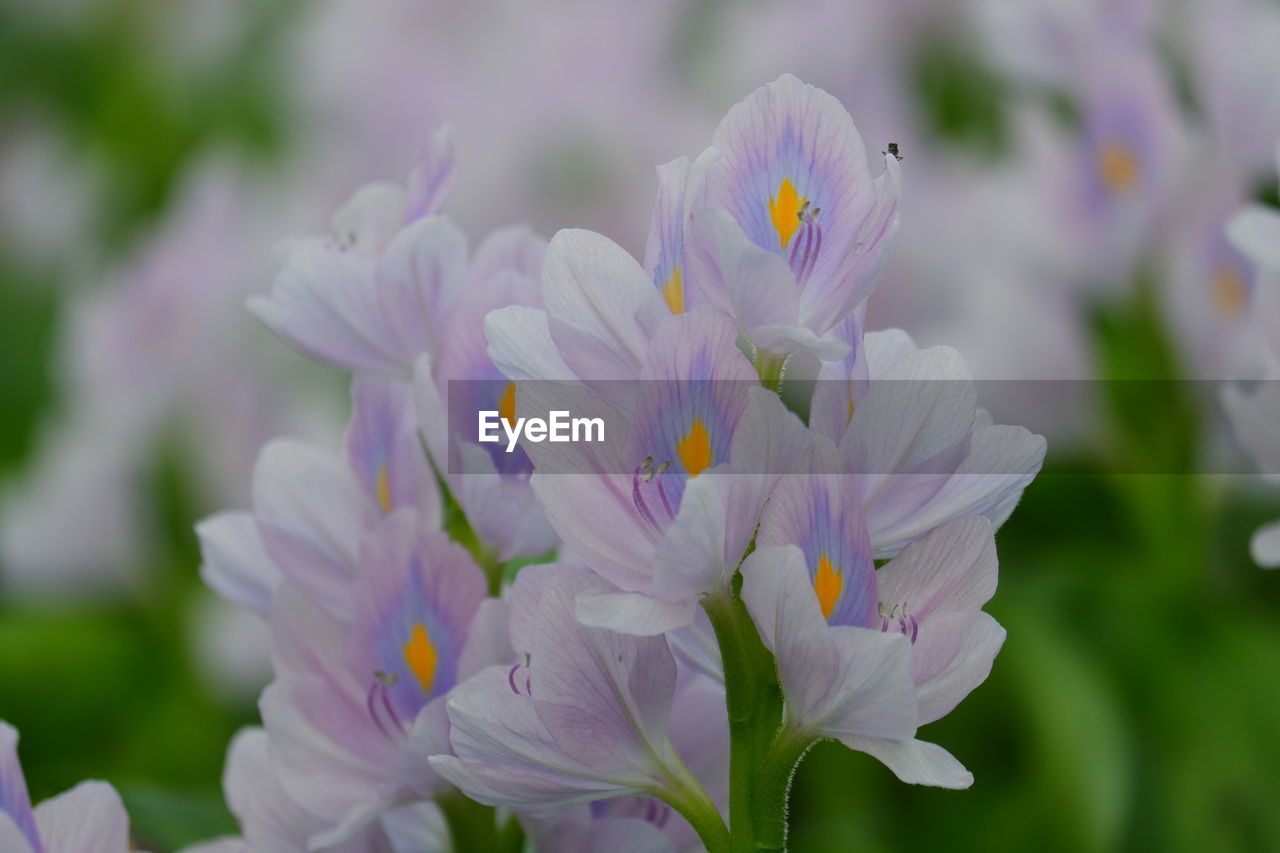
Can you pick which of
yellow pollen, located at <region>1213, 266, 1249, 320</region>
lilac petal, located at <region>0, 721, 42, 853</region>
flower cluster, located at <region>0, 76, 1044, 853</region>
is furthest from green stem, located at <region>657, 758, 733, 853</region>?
yellow pollen, located at <region>1213, 266, 1249, 320</region>

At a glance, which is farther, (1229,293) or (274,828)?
(1229,293)

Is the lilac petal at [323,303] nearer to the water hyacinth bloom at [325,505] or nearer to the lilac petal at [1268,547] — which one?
the water hyacinth bloom at [325,505]

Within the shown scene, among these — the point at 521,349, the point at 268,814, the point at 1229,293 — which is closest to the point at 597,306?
the point at 521,349

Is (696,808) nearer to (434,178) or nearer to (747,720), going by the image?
(747,720)

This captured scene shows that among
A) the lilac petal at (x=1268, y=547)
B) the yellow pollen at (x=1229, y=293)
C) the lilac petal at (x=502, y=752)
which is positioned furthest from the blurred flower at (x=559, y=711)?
the yellow pollen at (x=1229, y=293)

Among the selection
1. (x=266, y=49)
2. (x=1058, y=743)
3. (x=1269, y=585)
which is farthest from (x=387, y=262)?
(x=266, y=49)

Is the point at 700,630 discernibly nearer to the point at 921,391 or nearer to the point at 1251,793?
the point at 921,391
